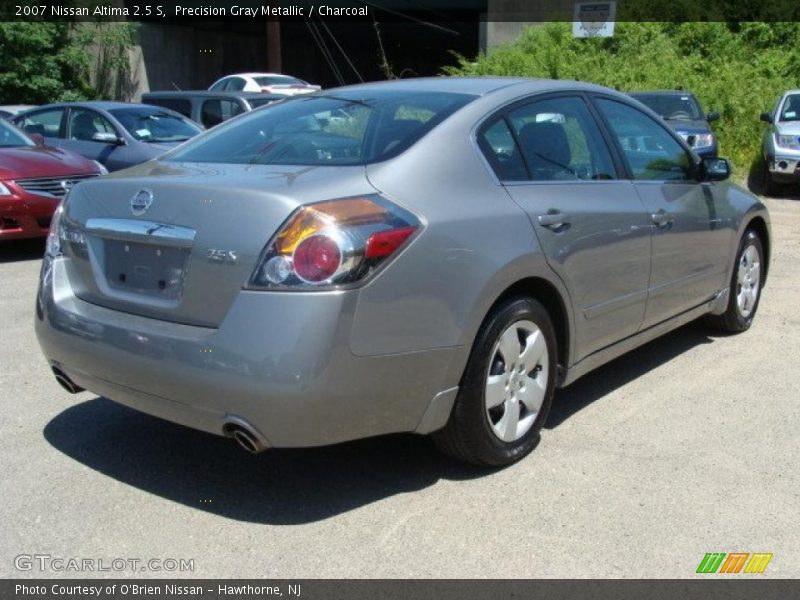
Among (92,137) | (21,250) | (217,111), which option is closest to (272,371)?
(21,250)

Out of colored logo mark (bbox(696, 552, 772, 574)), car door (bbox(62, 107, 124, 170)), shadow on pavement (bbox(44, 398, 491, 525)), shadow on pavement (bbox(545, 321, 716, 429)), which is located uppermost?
car door (bbox(62, 107, 124, 170))

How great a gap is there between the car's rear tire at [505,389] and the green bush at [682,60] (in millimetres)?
15298

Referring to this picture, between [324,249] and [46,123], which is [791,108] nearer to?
[46,123]

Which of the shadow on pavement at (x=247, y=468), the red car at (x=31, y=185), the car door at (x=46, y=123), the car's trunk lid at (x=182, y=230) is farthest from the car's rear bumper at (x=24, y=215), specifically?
the car's trunk lid at (x=182, y=230)

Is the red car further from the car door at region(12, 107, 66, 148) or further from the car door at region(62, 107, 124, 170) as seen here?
the car door at region(12, 107, 66, 148)

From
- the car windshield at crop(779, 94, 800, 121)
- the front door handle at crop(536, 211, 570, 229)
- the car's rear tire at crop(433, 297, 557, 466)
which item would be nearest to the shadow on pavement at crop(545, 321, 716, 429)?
the car's rear tire at crop(433, 297, 557, 466)

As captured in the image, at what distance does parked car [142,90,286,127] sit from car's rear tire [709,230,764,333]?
30.3 ft

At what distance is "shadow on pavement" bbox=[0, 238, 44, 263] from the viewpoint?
9.02 m

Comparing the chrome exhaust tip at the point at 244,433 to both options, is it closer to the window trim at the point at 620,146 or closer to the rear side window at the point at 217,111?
the window trim at the point at 620,146

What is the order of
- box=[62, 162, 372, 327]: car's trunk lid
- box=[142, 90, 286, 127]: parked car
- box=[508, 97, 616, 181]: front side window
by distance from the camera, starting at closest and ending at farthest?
box=[62, 162, 372, 327]: car's trunk lid, box=[508, 97, 616, 181]: front side window, box=[142, 90, 286, 127]: parked car

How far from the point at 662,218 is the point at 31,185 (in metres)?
6.46

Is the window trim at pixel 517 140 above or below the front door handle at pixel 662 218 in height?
above

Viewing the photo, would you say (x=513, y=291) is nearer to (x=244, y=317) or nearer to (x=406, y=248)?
(x=406, y=248)

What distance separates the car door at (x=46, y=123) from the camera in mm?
12539
